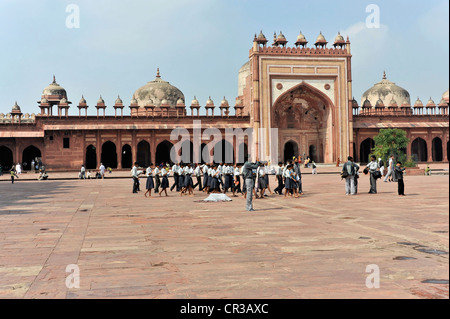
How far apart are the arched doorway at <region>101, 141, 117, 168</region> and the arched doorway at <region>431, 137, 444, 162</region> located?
29589mm

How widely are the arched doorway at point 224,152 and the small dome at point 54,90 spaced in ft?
56.6

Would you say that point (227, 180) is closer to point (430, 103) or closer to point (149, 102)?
point (149, 102)

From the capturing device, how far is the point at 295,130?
41.2 m

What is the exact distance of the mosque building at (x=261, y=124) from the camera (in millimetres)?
→ 36656

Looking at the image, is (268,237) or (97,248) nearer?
(97,248)

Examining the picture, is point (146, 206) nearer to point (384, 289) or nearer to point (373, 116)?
point (384, 289)

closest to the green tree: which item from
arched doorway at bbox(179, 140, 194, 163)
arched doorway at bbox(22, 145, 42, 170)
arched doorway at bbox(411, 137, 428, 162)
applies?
arched doorway at bbox(179, 140, 194, 163)

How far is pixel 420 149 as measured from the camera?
1758 inches

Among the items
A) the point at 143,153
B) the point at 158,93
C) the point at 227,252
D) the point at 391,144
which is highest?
the point at 158,93

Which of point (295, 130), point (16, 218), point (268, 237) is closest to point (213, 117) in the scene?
point (295, 130)

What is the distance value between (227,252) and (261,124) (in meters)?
32.5

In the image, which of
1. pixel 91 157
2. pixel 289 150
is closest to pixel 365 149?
pixel 289 150

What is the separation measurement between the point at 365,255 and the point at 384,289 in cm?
153

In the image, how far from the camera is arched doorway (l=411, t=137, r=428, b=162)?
1746 inches
